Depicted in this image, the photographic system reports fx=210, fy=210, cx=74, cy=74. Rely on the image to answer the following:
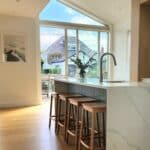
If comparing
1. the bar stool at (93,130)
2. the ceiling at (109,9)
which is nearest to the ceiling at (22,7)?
the ceiling at (109,9)

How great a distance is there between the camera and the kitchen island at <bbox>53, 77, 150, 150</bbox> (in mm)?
2264

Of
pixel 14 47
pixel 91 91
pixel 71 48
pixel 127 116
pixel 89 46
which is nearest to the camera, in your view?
pixel 127 116

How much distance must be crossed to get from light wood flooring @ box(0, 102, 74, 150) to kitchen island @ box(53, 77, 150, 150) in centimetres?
94

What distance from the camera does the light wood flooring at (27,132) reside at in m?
3.05

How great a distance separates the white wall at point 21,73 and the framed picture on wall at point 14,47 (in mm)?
113

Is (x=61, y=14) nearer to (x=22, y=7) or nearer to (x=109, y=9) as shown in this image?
(x=109, y=9)

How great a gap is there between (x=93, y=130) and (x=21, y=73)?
158 inches

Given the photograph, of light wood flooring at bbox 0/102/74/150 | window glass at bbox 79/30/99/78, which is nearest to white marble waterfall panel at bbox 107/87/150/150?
light wood flooring at bbox 0/102/74/150

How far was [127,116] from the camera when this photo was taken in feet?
7.70

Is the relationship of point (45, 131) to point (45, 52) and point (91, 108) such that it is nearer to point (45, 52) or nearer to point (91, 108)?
point (91, 108)

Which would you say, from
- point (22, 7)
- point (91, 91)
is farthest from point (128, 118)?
point (22, 7)

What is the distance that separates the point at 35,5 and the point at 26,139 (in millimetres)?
3126

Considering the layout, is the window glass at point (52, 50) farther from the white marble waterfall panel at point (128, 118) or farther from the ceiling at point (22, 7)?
the white marble waterfall panel at point (128, 118)

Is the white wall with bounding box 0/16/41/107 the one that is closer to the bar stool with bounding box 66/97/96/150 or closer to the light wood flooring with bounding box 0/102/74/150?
the light wood flooring with bounding box 0/102/74/150
